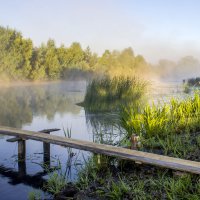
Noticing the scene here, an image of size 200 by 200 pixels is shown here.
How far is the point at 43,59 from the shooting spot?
4872cm

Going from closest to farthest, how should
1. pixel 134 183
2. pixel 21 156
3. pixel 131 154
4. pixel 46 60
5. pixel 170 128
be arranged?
pixel 134 183 < pixel 131 154 < pixel 21 156 < pixel 170 128 < pixel 46 60

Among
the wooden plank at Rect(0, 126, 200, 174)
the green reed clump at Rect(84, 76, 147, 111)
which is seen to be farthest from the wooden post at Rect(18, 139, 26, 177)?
the green reed clump at Rect(84, 76, 147, 111)

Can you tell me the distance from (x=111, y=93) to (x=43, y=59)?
119 feet

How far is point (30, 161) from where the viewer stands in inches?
255

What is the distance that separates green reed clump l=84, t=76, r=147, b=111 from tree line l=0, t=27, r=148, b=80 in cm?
2285

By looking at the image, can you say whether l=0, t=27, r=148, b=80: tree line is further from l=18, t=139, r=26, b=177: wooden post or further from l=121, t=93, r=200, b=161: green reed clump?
l=18, t=139, r=26, b=177: wooden post

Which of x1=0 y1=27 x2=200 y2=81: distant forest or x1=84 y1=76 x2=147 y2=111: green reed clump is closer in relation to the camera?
x1=84 y1=76 x2=147 y2=111: green reed clump

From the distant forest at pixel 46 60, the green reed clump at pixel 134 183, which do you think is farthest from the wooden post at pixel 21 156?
the distant forest at pixel 46 60

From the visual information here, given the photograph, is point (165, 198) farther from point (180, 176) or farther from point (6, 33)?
point (6, 33)

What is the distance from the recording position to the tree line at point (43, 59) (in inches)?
1649

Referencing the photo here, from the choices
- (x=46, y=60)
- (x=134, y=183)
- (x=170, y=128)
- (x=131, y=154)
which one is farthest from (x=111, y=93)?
(x=46, y=60)

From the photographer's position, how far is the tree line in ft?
137

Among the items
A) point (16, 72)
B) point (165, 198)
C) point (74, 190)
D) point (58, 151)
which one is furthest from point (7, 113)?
point (16, 72)

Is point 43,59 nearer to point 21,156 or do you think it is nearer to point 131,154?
point 21,156
